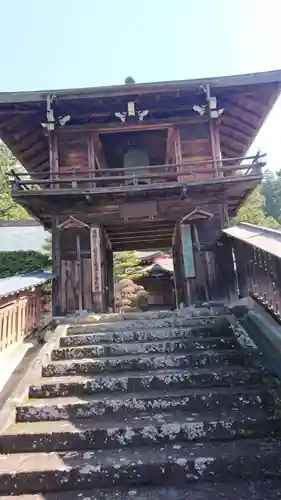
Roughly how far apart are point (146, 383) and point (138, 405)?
39 centimetres

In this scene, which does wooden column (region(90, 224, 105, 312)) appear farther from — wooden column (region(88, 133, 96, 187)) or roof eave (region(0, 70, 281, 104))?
roof eave (region(0, 70, 281, 104))

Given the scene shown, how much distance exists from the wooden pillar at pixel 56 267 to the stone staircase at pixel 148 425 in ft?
13.6

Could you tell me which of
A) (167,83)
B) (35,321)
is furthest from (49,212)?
(167,83)

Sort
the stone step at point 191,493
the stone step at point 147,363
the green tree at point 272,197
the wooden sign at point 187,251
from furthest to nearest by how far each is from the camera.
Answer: the green tree at point 272,197, the wooden sign at point 187,251, the stone step at point 147,363, the stone step at point 191,493

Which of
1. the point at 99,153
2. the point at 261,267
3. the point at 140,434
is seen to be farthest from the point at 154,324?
the point at 99,153

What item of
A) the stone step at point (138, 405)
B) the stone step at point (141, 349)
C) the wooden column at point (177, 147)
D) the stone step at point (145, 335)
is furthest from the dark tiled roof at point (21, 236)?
the stone step at point (138, 405)

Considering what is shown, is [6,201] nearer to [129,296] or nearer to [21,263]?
[129,296]

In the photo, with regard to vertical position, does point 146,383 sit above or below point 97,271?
below

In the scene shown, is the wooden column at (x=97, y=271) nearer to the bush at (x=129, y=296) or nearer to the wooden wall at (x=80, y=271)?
the wooden wall at (x=80, y=271)

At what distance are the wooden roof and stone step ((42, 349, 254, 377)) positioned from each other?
289 inches

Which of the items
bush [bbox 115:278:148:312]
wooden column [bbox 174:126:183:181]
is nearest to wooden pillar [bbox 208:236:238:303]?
wooden column [bbox 174:126:183:181]

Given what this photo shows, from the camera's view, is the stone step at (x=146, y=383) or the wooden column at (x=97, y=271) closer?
the stone step at (x=146, y=383)

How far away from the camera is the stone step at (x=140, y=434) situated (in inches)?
134

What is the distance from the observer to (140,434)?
3.44 m
